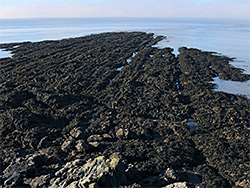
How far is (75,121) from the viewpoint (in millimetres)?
19422

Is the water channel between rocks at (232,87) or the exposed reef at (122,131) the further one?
the water channel between rocks at (232,87)

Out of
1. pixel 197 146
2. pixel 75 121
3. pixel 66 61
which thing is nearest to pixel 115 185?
pixel 197 146

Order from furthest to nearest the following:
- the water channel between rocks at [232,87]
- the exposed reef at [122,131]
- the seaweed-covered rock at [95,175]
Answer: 1. the water channel between rocks at [232,87]
2. the exposed reef at [122,131]
3. the seaweed-covered rock at [95,175]

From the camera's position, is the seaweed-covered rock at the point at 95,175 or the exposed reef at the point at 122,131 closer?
the seaweed-covered rock at the point at 95,175

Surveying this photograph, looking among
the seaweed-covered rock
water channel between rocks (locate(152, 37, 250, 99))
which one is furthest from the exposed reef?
water channel between rocks (locate(152, 37, 250, 99))

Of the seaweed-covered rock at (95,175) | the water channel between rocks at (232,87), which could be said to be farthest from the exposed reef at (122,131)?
the water channel between rocks at (232,87)

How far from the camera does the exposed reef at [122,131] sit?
1191cm

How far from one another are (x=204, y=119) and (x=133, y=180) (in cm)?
1133

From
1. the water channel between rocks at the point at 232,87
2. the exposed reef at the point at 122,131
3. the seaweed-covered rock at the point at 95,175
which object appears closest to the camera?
the seaweed-covered rock at the point at 95,175

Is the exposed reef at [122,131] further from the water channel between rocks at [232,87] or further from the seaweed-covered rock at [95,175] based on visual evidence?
the water channel between rocks at [232,87]

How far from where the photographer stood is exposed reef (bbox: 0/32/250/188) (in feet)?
39.1

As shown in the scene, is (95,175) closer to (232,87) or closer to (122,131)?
(122,131)

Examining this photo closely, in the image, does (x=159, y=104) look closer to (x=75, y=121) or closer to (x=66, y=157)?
(x=75, y=121)

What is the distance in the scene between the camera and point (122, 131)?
17188mm
